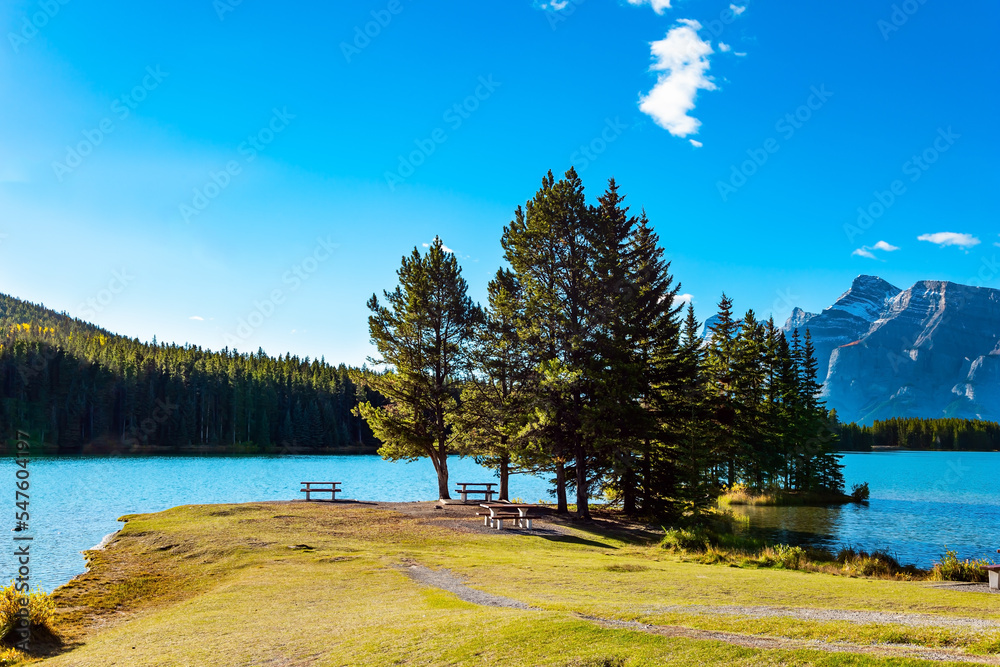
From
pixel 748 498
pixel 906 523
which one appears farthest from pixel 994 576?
pixel 748 498

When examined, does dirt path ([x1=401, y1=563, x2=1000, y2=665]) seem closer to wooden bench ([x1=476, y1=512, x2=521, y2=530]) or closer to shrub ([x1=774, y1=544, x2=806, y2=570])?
shrub ([x1=774, y1=544, x2=806, y2=570])

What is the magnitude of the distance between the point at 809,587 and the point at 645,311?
21511 mm

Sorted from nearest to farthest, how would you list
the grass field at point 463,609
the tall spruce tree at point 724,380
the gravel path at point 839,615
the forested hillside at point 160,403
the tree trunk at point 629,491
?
1. the grass field at point 463,609
2. the gravel path at point 839,615
3. the tree trunk at point 629,491
4. the tall spruce tree at point 724,380
5. the forested hillside at point 160,403

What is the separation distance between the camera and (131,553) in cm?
2094

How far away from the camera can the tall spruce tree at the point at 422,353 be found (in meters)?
35.2

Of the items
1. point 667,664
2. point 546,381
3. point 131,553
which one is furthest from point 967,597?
point 131,553

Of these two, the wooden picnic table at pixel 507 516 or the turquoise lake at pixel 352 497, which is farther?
the wooden picnic table at pixel 507 516

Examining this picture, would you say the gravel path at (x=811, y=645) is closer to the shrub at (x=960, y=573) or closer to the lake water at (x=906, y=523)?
the shrub at (x=960, y=573)

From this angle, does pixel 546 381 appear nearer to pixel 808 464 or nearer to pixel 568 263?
pixel 568 263

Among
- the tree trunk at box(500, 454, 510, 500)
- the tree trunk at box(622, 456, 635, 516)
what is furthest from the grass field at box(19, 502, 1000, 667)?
the tree trunk at box(500, 454, 510, 500)

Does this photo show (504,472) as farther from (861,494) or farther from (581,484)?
(861,494)

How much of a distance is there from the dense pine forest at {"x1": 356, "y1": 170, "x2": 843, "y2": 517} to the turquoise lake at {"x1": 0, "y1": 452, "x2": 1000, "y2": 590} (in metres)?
7.82

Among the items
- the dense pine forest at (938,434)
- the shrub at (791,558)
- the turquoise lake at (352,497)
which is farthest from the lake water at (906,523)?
the dense pine forest at (938,434)

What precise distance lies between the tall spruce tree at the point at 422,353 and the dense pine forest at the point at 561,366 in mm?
82
